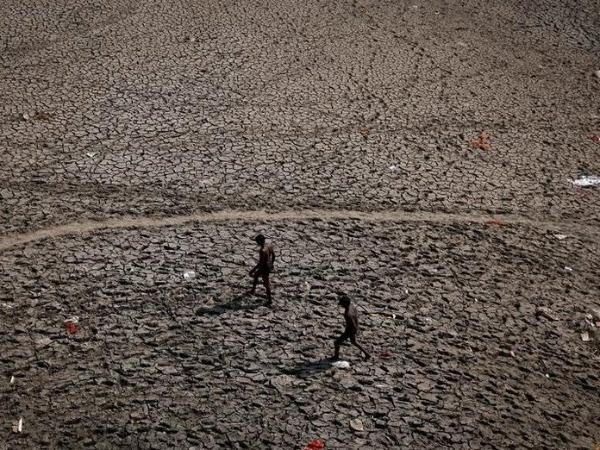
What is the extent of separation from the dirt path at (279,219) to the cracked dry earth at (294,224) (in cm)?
3

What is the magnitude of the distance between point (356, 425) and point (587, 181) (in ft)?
17.0

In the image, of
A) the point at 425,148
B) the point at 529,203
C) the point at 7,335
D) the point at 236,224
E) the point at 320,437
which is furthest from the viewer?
the point at 425,148

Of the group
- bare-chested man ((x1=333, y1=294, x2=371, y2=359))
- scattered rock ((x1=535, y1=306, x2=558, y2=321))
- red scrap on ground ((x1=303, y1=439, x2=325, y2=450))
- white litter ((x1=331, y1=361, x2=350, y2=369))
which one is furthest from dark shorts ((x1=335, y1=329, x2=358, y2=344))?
scattered rock ((x1=535, y1=306, x2=558, y2=321))

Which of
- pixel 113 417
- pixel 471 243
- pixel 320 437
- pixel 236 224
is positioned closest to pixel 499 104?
pixel 471 243

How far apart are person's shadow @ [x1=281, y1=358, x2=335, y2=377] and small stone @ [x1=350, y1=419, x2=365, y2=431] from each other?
575 mm

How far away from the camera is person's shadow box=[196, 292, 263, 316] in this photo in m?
6.87

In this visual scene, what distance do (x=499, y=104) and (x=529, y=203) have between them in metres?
2.45

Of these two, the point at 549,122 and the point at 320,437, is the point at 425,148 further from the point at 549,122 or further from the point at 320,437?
the point at 320,437

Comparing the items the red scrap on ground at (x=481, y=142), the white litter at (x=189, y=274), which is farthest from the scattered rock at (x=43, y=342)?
the red scrap on ground at (x=481, y=142)

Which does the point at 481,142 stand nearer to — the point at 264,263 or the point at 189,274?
the point at 264,263

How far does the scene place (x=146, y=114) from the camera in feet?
32.4

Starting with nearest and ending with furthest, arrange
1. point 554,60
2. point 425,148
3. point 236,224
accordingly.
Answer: point 236,224 < point 425,148 < point 554,60

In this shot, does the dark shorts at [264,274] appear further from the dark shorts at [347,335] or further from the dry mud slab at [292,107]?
the dry mud slab at [292,107]

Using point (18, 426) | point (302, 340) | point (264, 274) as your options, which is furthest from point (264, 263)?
point (18, 426)
